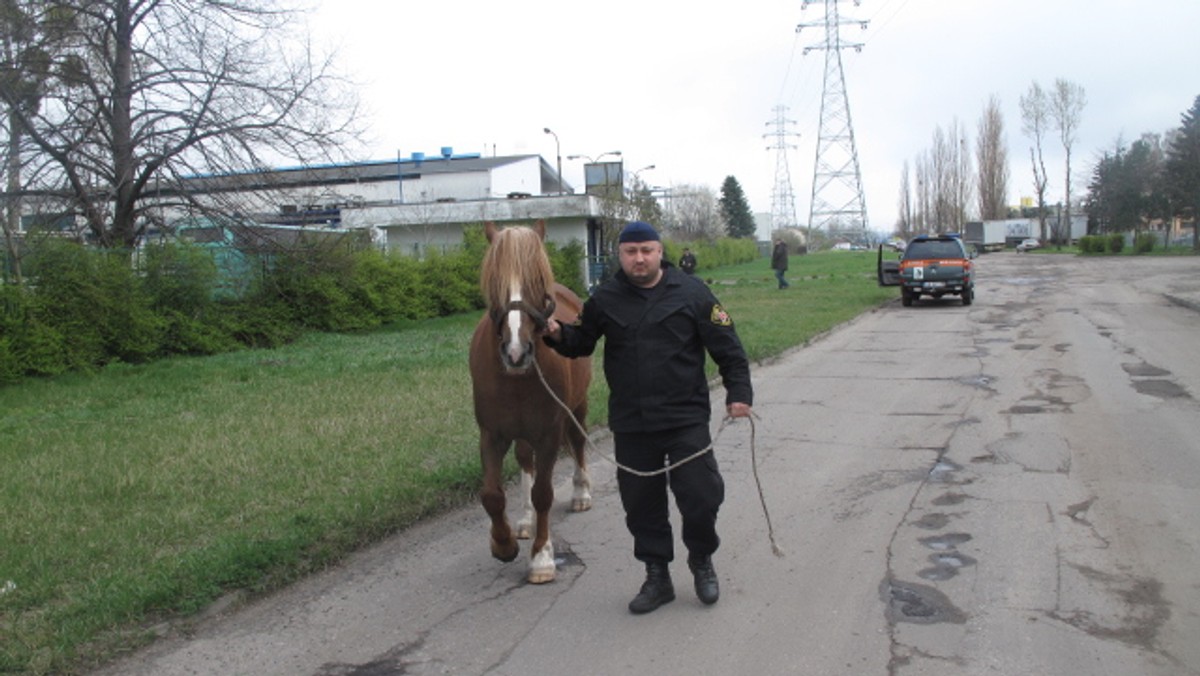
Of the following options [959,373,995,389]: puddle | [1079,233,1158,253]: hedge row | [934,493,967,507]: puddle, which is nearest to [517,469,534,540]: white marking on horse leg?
[934,493,967,507]: puddle

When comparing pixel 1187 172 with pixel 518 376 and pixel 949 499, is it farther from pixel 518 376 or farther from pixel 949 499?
pixel 518 376

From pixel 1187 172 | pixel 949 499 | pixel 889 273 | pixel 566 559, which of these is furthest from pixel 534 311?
pixel 1187 172

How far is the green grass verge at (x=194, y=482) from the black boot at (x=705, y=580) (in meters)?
2.27

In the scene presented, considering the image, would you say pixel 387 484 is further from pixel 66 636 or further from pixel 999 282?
pixel 999 282

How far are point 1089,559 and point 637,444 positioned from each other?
106 inches

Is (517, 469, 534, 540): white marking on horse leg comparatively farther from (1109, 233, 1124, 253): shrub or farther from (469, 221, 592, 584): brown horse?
(1109, 233, 1124, 253): shrub

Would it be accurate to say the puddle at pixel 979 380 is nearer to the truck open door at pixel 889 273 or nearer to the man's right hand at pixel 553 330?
the man's right hand at pixel 553 330

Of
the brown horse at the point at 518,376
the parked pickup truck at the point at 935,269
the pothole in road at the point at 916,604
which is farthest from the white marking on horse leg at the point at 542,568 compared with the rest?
the parked pickup truck at the point at 935,269

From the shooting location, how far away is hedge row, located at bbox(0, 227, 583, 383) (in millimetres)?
13406

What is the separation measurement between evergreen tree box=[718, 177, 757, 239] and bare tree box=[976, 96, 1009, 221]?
2543 centimetres

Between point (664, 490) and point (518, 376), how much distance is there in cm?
96

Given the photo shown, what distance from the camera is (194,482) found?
7160 mm

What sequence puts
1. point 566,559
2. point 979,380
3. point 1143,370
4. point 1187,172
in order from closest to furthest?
1. point 566,559
2. point 979,380
3. point 1143,370
4. point 1187,172

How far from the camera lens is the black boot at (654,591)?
15.6ft
